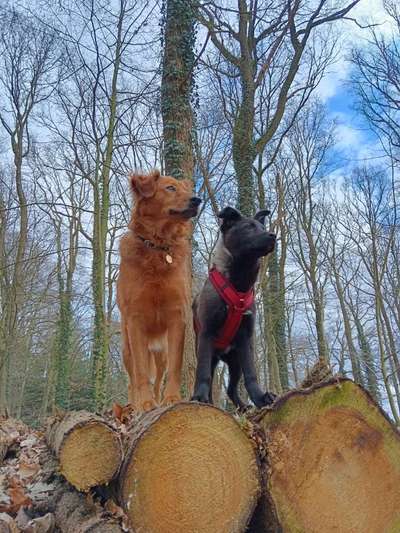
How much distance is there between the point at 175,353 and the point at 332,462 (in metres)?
2.09

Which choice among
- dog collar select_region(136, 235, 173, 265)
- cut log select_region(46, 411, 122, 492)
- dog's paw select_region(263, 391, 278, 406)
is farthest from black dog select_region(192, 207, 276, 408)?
cut log select_region(46, 411, 122, 492)

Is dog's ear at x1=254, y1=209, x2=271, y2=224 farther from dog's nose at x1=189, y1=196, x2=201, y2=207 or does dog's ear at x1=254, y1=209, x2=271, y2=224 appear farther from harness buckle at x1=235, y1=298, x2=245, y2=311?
harness buckle at x1=235, y1=298, x2=245, y2=311

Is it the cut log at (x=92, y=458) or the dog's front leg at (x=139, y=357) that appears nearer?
the cut log at (x=92, y=458)

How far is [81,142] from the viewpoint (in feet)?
54.2

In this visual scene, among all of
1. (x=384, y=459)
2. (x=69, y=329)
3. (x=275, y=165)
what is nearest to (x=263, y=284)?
(x=275, y=165)

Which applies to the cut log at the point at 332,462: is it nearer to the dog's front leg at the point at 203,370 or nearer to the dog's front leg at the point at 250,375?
the dog's front leg at the point at 250,375

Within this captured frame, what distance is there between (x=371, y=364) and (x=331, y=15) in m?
18.0

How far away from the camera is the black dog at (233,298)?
13.3 feet

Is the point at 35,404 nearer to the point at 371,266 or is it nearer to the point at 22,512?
the point at 371,266

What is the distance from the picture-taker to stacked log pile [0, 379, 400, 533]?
2568 millimetres

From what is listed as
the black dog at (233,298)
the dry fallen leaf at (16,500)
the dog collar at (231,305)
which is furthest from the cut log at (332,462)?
the dry fallen leaf at (16,500)

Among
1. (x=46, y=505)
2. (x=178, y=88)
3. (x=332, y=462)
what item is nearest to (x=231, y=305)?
(x=332, y=462)

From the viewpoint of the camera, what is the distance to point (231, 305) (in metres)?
4.06

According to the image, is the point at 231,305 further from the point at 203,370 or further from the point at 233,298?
the point at 203,370
